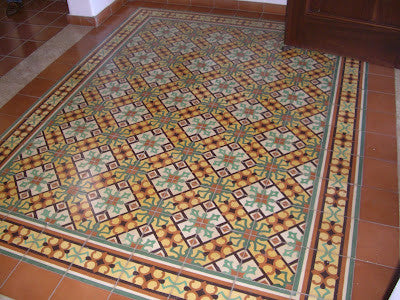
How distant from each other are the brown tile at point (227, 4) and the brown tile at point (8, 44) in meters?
2.04

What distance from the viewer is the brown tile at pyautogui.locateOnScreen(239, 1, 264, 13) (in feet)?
14.0

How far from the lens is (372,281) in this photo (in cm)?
200

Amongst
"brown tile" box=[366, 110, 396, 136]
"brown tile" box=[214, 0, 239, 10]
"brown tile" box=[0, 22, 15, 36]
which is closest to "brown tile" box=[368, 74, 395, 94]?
"brown tile" box=[366, 110, 396, 136]

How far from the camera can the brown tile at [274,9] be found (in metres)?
4.20

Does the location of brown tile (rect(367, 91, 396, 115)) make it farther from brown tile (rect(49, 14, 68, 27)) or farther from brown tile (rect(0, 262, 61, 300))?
brown tile (rect(49, 14, 68, 27))

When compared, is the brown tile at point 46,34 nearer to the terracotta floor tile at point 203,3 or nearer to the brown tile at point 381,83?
the terracotta floor tile at point 203,3

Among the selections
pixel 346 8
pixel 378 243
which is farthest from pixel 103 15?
pixel 378 243

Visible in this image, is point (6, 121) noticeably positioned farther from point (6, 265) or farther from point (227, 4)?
point (227, 4)

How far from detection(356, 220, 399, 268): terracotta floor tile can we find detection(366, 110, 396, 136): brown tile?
2.69ft

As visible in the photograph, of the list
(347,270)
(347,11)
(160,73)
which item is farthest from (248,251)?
(347,11)

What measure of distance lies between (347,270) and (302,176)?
663 millimetres

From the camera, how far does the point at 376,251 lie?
6.97ft

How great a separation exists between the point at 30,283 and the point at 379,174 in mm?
2069

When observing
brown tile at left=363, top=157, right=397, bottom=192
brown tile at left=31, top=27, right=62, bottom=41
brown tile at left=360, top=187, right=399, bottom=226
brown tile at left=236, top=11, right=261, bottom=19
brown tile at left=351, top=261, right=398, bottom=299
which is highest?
brown tile at left=236, top=11, right=261, bottom=19
